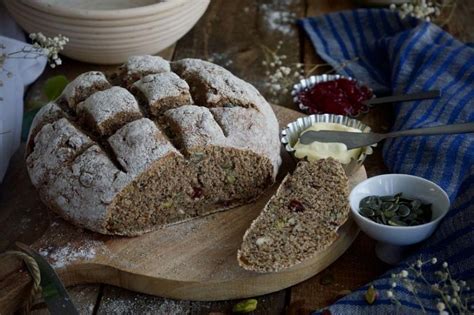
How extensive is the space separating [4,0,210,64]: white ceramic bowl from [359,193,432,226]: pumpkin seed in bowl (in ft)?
5.32

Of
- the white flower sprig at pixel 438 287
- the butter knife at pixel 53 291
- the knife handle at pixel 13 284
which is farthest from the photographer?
the knife handle at pixel 13 284

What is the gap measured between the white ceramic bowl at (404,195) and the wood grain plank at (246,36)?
112 centimetres

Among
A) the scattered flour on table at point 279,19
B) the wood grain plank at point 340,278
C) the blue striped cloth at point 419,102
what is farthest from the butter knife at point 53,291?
the scattered flour on table at point 279,19

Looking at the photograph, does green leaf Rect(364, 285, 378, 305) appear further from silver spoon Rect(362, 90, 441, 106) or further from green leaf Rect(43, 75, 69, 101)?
green leaf Rect(43, 75, 69, 101)

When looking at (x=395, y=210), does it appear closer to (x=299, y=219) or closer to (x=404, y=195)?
(x=404, y=195)

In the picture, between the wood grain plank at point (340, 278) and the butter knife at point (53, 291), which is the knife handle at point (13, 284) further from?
the wood grain plank at point (340, 278)

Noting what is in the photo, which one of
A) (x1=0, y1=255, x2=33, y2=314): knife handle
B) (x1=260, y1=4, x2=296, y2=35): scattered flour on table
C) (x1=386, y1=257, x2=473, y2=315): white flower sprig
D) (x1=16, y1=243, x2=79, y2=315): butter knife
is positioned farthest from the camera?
(x1=260, y1=4, x2=296, y2=35): scattered flour on table

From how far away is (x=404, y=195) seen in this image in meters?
3.09

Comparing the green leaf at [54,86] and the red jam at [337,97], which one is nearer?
the red jam at [337,97]

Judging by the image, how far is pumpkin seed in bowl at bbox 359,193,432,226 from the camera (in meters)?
2.93

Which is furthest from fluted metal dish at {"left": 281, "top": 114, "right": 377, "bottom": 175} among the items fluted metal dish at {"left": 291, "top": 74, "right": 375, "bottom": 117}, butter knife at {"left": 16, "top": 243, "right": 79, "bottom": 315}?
butter knife at {"left": 16, "top": 243, "right": 79, "bottom": 315}

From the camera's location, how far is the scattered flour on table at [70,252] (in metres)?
2.96

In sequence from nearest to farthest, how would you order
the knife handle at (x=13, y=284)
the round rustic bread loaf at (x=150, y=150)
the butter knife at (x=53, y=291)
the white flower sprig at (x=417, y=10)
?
the butter knife at (x=53, y=291) < the knife handle at (x=13, y=284) < the round rustic bread loaf at (x=150, y=150) < the white flower sprig at (x=417, y=10)

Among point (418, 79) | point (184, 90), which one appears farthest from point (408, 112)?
point (184, 90)
